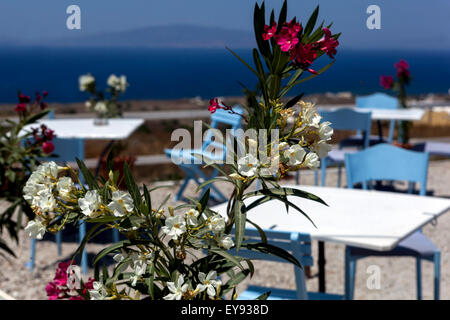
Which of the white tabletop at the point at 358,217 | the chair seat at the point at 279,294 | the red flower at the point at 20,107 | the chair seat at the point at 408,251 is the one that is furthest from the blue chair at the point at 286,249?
the red flower at the point at 20,107

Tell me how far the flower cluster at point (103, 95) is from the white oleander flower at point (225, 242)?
13.3 feet

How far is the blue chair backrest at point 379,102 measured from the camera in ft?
20.7

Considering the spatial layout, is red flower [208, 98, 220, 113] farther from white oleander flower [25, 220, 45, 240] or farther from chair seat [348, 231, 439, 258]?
chair seat [348, 231, 439, 258]

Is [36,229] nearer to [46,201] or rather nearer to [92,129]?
[46,201]

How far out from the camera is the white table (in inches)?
77.5

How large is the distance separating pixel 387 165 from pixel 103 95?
2784 mm

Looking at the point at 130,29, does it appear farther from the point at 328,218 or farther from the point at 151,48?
the point at 328,218

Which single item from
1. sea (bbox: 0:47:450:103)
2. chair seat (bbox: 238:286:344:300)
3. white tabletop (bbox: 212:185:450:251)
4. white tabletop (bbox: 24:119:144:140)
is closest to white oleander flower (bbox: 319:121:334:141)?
white tabletop (bbox: 212:185:450:251)

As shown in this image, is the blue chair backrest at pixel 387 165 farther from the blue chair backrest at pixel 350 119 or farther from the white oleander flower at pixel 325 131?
the white oleander flower at pixel 325 131

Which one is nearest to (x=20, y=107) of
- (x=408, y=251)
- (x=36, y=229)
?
(x=408, y=251)

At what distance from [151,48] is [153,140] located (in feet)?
490

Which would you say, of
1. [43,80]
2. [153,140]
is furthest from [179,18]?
[153,140]

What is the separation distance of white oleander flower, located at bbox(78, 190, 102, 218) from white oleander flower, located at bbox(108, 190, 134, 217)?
2 centimetres
